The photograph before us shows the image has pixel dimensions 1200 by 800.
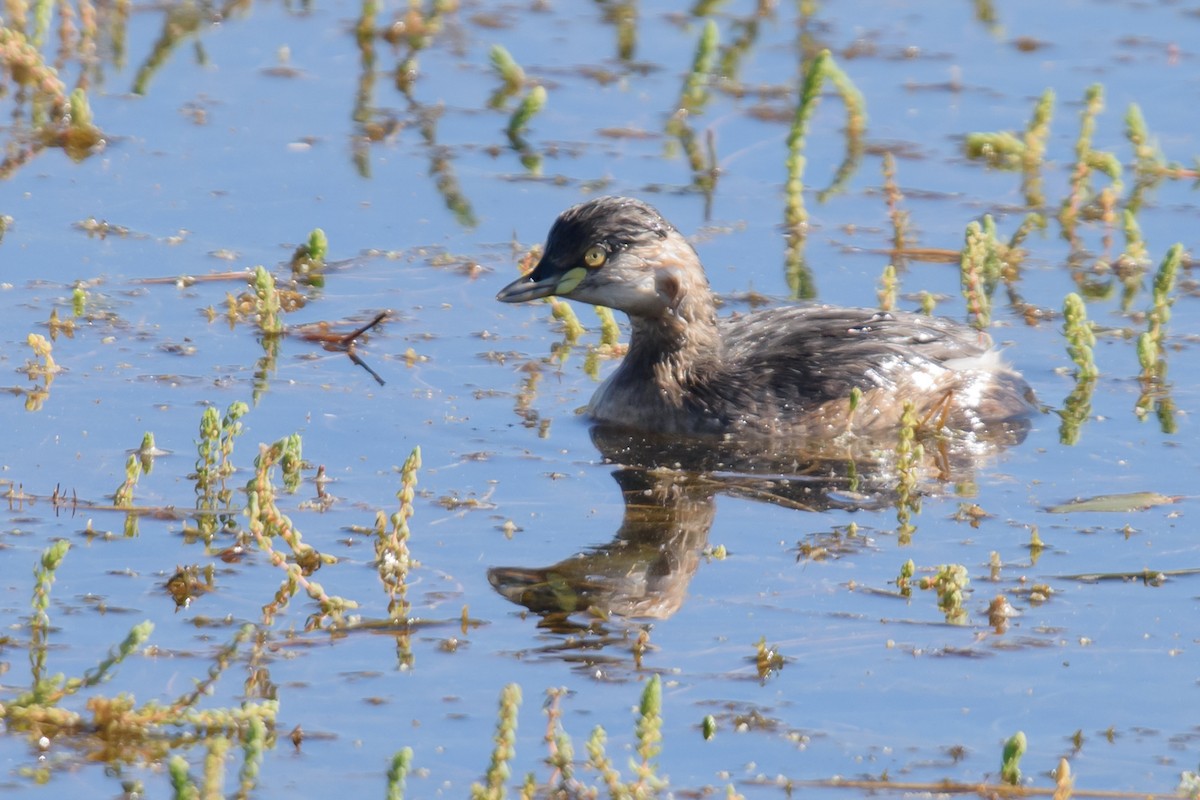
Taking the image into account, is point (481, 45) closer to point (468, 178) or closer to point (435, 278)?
point (468, 178)

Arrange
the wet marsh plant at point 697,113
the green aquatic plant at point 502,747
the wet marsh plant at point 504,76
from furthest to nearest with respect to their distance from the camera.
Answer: the wet marsh plant at point 504,76, the wet marsh plant at point 697,113, the green aquatic plant at point 502,747

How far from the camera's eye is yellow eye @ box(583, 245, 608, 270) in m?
7.94

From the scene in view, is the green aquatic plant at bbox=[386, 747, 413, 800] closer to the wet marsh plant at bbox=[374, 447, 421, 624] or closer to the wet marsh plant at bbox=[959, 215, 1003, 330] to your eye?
the wet marsh plant at bbox=[374, 447, 421, 624]

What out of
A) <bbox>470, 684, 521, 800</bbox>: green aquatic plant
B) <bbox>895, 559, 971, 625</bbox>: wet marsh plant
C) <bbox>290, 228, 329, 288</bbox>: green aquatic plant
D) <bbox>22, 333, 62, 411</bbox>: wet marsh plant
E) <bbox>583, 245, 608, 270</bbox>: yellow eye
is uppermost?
<bbox>583, 245, 608, 270</bbox>: yellow eye

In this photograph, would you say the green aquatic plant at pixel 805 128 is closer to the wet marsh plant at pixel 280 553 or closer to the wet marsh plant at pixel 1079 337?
the wet marsh plant at pixel 1079 337

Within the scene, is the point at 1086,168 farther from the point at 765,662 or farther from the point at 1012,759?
the point at 1012,759

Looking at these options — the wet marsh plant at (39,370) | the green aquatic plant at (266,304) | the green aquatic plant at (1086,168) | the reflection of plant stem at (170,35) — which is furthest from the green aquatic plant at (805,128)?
the reflection of plant stem at (170,35)

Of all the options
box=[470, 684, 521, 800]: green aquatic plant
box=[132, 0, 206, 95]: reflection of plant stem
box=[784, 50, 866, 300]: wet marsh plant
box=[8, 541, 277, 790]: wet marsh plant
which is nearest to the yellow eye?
box=[784, 50, 866, 300]: wet marsh plant

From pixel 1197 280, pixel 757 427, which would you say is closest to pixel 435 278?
pixel 757 427

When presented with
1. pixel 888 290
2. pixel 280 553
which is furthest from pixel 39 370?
pixel 888 290

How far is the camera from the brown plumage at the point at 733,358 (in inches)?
311

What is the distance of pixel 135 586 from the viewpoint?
5.97 meters

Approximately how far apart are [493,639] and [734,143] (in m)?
6.01

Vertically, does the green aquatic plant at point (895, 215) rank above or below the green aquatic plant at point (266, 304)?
above
